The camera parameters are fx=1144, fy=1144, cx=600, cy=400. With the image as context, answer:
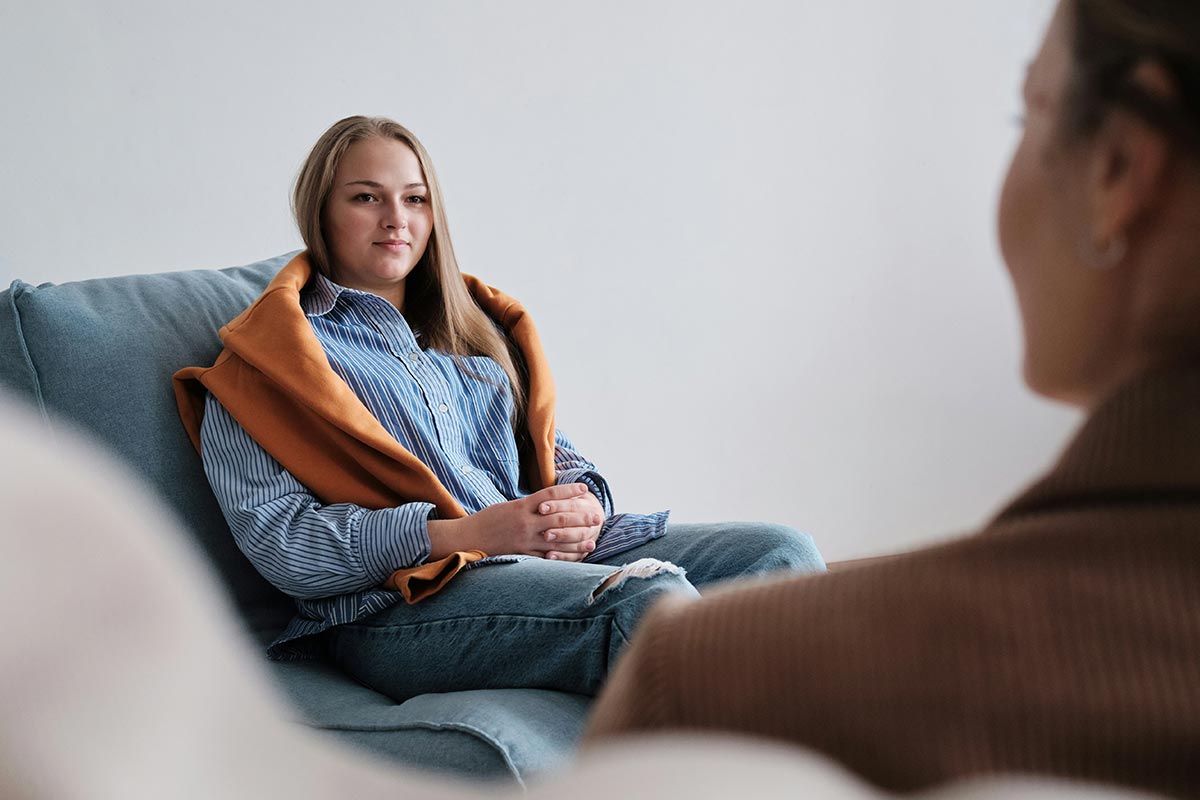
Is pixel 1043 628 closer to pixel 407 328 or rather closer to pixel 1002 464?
pixel 407 328

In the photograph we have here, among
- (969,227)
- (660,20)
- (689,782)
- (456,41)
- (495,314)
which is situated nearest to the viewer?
(689,782)

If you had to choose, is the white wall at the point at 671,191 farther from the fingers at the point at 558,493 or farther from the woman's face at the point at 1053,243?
the woman's face at the point at 1053,243

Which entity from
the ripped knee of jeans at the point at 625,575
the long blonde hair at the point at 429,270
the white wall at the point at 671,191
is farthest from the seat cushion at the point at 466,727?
the white wall at the point at 671,191

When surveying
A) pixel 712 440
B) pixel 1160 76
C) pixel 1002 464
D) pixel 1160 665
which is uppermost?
pixel 1160 76

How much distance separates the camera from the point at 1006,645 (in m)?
0.36

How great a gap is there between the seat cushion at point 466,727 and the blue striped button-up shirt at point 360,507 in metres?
0.18

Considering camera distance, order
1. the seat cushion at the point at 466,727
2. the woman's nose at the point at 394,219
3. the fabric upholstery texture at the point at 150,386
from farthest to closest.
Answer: the woman's nose at the point at 394,219, the fabric upholstery texture at the point at 150,386, the seat cushion at the point at 466,727

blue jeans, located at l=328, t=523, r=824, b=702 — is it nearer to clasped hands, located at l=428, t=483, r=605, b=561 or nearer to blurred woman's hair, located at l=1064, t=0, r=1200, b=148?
clasped hands, located at l=428, t=483, r=605, b=561

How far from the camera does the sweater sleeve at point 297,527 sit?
152cm

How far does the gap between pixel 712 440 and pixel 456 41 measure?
4.30 ft

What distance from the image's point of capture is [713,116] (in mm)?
3229

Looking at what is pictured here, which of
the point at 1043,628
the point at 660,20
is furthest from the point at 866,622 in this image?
the point at 660,20

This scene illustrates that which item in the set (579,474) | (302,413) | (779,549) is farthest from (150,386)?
(779,549)

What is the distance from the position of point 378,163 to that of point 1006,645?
170 centimetres
